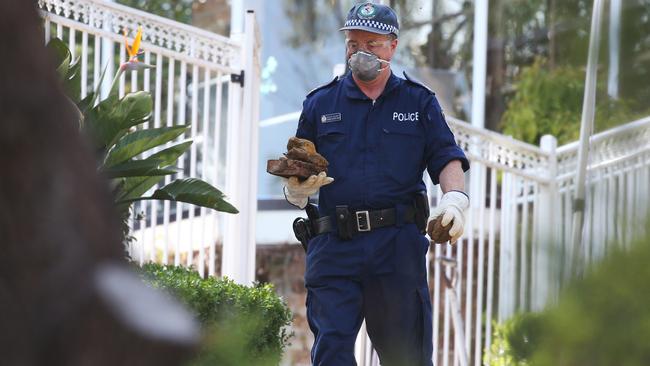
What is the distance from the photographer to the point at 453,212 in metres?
5.18

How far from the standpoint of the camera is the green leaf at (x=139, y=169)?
260 inches

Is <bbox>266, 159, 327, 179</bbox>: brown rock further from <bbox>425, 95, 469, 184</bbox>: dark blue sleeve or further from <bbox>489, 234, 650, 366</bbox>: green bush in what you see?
<bbox>489, 234, 650, 366</bbox>: green bush

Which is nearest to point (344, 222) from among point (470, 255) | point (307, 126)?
point (307, 126)

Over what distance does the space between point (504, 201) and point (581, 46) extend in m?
7.02

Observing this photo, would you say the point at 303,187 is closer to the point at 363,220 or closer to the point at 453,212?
the point at 363,220

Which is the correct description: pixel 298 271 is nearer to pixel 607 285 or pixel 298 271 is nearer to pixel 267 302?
pixel 267 302

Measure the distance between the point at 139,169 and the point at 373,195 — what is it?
5.66 feet

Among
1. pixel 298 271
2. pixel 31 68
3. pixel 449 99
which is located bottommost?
pixel 298 271

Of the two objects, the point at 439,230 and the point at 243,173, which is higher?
the point at 243,173

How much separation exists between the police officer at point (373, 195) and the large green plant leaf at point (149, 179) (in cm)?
152

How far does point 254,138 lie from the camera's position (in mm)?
8391

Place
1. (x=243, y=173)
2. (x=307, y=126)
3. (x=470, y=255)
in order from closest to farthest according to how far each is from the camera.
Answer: (x=307, y=126) → (x=243, y=173) → (x=470, y=255)

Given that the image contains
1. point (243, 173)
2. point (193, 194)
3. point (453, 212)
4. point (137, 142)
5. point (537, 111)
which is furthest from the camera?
point (537, 111)

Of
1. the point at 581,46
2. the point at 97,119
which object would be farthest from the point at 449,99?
the point at 581,46
